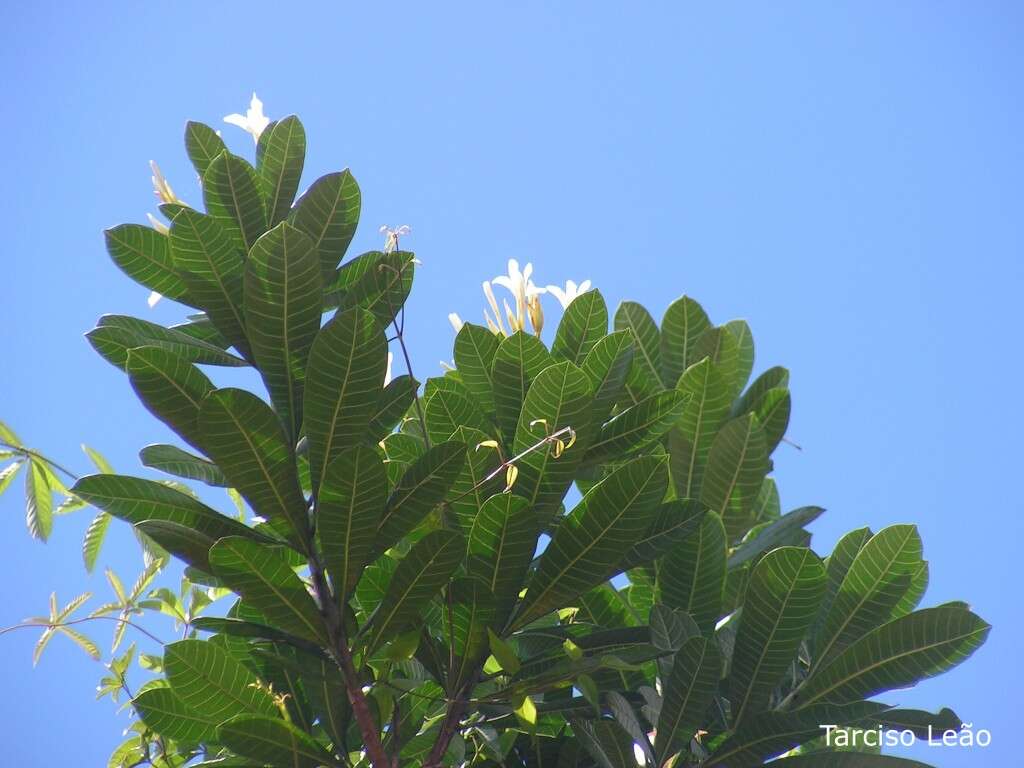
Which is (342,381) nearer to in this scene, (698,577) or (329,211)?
(329,211)

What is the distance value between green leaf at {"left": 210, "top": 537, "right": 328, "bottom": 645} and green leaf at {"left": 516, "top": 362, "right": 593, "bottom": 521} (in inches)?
14.5

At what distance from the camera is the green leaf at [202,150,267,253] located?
1.77m

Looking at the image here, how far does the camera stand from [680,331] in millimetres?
2166

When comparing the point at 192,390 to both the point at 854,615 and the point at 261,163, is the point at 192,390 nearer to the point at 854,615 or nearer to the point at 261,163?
the point at 261,163

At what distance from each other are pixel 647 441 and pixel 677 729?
0.45 meters

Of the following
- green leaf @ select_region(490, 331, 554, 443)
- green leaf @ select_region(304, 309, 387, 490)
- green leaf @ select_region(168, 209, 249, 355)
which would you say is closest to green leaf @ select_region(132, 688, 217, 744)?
green leaf @ select_region(304, 309, 387, 490)

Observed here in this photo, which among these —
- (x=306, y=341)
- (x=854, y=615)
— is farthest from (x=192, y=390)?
(x=854, y=615)

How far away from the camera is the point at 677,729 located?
1.63 m

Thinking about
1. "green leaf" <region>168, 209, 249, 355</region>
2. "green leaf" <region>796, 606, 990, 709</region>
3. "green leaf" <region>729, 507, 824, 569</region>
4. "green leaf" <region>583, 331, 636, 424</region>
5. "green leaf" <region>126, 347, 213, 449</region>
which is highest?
"green leaf" <region>168, 209, 249, 355</region>

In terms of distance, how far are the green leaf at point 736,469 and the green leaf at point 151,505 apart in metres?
0.81

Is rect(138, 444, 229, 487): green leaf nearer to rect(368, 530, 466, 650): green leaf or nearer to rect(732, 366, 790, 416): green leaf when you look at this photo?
rect(368, 530, 466, 650): green leaf

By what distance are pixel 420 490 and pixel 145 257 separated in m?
0.63

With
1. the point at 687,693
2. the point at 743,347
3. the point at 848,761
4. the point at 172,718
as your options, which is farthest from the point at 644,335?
the point at 172,718

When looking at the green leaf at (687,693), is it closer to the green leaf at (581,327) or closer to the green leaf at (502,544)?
the green leaf at (502,544)
